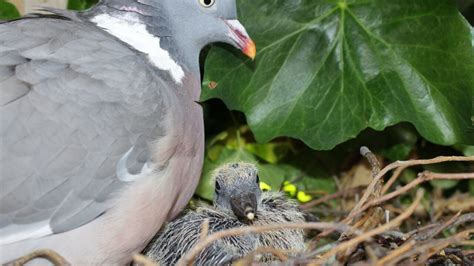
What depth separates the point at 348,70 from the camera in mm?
1900

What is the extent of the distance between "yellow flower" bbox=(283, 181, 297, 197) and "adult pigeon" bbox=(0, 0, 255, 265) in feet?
1.73

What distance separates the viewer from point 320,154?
2240mm

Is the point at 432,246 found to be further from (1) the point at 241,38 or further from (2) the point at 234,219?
(1) the point at 241,38

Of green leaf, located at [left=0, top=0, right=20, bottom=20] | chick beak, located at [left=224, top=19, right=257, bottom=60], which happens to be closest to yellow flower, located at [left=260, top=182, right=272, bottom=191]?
chick beak, located at [left=224, top=19, right=257, bottom=60]

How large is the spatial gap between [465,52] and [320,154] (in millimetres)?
565

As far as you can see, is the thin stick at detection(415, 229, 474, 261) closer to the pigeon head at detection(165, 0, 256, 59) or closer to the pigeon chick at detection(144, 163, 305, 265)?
the pigeon chick at detection(144, 163, 305, 265)

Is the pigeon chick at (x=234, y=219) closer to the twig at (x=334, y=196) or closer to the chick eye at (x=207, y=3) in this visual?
the twig at (x=334, y=196)

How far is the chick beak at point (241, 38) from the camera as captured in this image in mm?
1745

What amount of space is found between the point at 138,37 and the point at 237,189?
0.39 m

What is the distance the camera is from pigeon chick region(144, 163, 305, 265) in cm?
170

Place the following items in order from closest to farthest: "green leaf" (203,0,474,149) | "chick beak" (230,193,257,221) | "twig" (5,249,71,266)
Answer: "twig" (5,249,71,266)
"chick beak" (230,193,257,221)
"green leaf" (203,0,474,149)

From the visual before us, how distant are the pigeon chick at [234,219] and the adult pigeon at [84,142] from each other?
0.42 feet

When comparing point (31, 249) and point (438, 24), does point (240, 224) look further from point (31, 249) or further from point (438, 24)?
point (438, 24)

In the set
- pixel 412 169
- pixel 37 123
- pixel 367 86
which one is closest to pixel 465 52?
pixel 367 86
